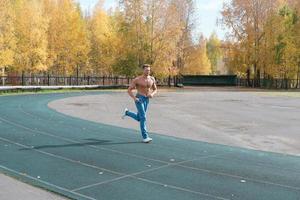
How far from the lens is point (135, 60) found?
5519cm

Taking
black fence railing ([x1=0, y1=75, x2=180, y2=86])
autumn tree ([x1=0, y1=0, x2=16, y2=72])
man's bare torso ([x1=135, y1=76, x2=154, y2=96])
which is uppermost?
autumn tree ([x1=0, y1=0, x2=16, y2=72])

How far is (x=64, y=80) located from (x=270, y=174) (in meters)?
50.9

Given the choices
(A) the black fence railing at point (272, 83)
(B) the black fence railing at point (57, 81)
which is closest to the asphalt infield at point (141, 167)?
(B) the black fence railing at point (57, 81)

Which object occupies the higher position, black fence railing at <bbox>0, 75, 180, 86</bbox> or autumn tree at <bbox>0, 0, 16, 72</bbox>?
autumn tree at <bbox>0, 0, 16, 72</bbox>

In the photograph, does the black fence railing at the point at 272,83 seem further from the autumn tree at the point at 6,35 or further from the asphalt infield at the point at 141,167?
the asphalt infield at the point at 141,167

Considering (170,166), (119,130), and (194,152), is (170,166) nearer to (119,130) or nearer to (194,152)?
(194,152)

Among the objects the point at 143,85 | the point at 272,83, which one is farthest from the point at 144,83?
the point at 272,83

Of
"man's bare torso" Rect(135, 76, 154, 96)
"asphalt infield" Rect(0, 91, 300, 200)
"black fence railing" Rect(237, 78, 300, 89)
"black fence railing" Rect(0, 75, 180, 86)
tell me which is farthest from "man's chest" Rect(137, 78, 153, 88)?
"black fence railing" Rect(237, 78, 300, 89)

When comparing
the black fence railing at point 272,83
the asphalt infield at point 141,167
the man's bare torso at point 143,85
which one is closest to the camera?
the asphalt infield at point 141,167

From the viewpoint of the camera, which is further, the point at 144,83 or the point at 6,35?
the point at 6,35

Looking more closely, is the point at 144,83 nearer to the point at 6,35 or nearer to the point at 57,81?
the point at 6,35

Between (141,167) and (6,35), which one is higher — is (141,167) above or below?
below

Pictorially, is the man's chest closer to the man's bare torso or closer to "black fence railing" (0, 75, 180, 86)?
the man's bare torso

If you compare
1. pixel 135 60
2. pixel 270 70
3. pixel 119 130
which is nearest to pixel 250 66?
pixel 270 70
